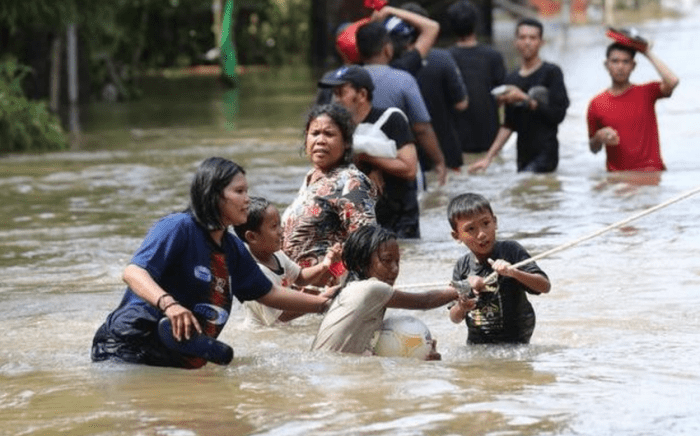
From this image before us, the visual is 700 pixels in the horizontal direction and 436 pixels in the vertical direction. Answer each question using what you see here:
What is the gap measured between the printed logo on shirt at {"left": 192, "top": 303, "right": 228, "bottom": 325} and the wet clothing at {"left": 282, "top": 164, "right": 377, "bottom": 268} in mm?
1815

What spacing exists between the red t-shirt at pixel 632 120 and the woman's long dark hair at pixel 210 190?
694 centimetres

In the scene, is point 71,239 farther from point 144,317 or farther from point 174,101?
point 174,101

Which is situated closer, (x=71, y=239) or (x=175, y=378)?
(x=175, y=378)

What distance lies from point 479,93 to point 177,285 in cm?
926

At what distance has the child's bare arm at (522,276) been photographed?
7.96 m

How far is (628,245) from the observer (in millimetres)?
12086

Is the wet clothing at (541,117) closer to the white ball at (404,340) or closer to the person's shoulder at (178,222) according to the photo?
the white ball at (404,340)

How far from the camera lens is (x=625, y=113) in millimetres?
14164

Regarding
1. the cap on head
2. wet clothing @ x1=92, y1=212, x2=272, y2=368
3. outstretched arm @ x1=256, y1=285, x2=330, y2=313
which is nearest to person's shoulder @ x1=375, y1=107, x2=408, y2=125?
the cap on head

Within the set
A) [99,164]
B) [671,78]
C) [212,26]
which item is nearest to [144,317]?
[671,78]

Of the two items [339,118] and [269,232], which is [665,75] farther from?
[269,232]

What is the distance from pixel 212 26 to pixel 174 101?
8.38 m

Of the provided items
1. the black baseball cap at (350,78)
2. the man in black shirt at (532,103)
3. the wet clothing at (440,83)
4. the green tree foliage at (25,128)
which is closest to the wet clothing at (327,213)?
the black baseball cap at (350,78)

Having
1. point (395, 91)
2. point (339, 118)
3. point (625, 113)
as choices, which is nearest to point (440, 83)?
point (625, 113)
